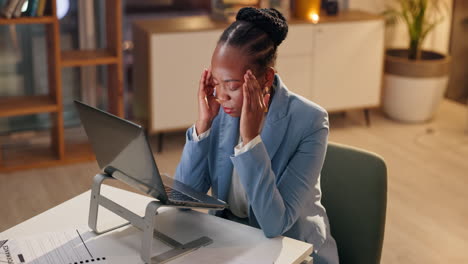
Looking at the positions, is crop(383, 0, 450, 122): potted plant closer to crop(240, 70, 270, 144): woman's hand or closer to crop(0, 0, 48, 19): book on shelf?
crop(0, 0, 48, 19): book on shelf

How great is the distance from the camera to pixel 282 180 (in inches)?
77.7

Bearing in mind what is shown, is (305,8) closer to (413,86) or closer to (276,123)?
(413,86)

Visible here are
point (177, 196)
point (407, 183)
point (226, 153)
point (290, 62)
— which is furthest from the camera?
point (290, 62)

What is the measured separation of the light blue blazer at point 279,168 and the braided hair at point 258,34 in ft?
0.59

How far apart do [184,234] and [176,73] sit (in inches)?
102

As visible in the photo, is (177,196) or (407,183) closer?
(177,196)

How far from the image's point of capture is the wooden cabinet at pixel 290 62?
439 centimetres

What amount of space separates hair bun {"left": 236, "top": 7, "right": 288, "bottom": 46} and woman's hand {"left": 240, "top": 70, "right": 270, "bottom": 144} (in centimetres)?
15

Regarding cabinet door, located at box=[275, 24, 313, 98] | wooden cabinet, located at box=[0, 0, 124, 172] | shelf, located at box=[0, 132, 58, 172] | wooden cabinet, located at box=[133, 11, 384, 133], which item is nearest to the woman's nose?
wooden cabinet, located at box=[0, 0, 124, 172]

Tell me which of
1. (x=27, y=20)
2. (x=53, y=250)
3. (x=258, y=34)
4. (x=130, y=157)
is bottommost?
(x=53, y=250)

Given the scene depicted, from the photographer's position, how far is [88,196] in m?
2.16

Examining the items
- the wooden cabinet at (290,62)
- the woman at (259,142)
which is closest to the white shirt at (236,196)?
the woman at (259,142)

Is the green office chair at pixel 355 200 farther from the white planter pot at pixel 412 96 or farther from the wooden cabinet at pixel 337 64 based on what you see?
the white planter pot at pixel 412 96

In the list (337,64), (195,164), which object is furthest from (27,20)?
(195,164)
